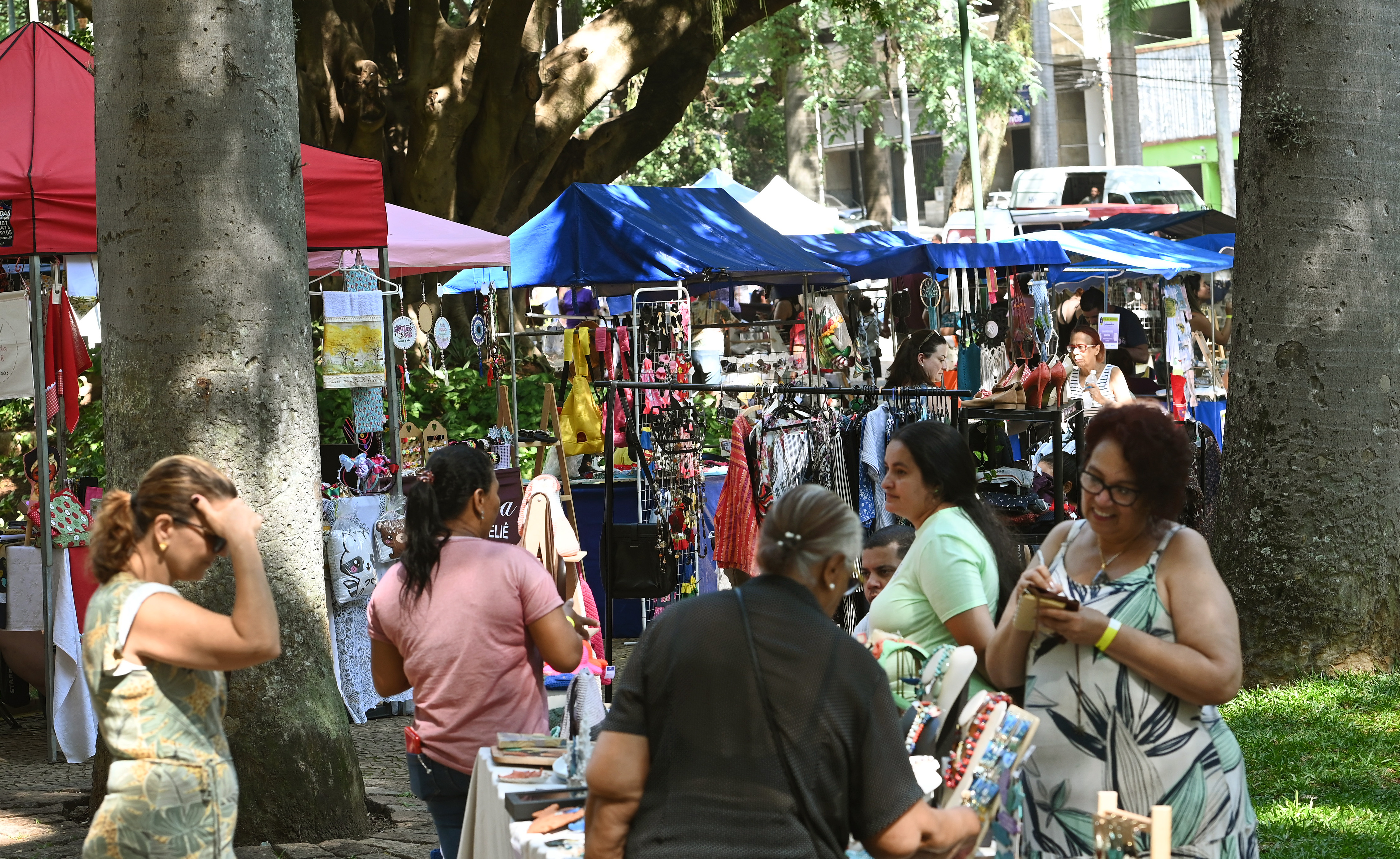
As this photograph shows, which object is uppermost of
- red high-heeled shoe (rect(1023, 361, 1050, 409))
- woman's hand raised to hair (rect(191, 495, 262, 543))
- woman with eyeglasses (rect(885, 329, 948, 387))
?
woman with eyeglasses (rect(885, 329, 948, 387))

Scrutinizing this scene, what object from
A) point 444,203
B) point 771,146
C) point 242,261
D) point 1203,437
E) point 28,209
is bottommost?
point 1203,437

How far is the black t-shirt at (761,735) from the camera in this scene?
7.66 feet

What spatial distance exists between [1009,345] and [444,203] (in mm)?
5268

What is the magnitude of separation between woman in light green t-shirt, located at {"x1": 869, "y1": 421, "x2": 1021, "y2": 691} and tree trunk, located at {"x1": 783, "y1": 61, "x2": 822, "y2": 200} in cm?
2523

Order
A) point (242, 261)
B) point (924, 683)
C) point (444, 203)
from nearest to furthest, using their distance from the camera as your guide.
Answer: point (924, 683) < point (242, 261) < point (444, 203)

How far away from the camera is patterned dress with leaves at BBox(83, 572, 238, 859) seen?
2.79 metres

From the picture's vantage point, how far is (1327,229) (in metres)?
6.21

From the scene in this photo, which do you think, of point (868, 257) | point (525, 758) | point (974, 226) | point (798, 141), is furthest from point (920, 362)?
point (798, 141)

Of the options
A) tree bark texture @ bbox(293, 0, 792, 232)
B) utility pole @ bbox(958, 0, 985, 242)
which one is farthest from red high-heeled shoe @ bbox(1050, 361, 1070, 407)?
utility pole @ bbox(958, 0, 985, 242)

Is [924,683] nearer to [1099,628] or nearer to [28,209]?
[1099,628]

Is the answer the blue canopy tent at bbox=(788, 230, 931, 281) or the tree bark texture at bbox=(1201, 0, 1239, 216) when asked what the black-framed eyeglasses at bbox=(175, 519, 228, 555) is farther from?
the tree bark texture at bbox=(1201, 0, 1239, 216)

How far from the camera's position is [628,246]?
379 inches

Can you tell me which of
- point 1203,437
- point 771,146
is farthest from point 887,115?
point 1203,437

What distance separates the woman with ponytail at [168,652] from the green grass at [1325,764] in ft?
11.5
